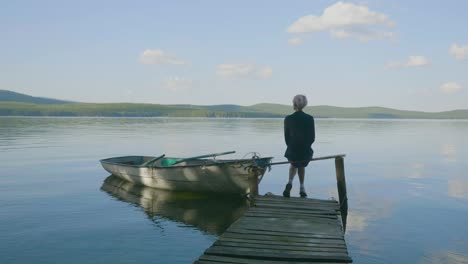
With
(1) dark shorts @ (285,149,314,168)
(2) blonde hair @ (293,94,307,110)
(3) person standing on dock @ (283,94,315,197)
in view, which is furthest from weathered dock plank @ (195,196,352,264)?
(2) blonde hair @ (293,94,307,110)

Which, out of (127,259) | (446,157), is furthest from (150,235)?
(446,157)

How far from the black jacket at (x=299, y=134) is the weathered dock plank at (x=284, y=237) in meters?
1.52

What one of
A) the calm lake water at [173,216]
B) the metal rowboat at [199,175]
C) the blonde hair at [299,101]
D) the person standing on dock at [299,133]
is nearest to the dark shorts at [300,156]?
the person standing on dock at [299,133]

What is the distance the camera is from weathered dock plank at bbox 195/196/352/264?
321 inches

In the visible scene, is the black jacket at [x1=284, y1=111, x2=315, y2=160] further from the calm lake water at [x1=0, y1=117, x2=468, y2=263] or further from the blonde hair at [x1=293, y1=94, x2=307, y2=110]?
the calm lake water at [x1=0, y1=117, x2=468, y2=263]

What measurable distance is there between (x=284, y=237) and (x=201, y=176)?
10221 mm

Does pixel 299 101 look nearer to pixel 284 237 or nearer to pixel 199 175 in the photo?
pixel 284 237

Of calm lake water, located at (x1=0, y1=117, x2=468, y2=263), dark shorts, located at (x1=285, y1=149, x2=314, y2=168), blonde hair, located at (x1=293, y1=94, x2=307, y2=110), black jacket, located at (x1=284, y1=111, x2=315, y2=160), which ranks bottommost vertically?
calm lake water, located at (x1=0, y1=117, x2=468, y2=263)

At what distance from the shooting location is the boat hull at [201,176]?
17984 mm

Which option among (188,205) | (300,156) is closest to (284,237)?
(300,156)

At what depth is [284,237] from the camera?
30.8ft

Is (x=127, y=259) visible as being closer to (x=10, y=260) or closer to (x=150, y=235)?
(x=150, y=235)

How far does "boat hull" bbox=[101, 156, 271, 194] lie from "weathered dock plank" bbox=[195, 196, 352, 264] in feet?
15.2

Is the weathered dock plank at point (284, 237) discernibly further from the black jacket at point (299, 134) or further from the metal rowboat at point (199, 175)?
the metal rowboat at point (199, 175)
